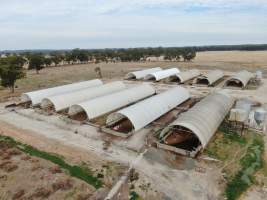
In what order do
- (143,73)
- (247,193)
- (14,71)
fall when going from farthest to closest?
(143,73), (14,71), (247,193)

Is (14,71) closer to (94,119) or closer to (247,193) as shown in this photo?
(94,119)

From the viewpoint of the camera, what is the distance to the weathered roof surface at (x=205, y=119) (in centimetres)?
2050

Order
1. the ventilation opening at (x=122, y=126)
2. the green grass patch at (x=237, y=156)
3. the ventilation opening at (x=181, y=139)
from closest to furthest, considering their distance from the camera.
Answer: the green grass patch at (x=237, y=156) → the ventilation opening at (x=181, y=139) → the ventilation opening at (x=122, y=126)

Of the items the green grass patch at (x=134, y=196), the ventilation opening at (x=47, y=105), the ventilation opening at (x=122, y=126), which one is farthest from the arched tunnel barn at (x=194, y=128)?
the ventilation opening at (x=47, y=105)

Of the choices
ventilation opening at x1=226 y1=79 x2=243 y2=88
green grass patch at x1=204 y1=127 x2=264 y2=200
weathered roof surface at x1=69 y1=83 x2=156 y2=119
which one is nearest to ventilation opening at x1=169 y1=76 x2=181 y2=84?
ventilation opening at x1=226 y1=79 x2=243 y2=88

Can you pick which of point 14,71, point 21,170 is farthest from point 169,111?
point 14,71

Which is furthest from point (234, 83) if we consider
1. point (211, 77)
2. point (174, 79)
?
point (174, 79)

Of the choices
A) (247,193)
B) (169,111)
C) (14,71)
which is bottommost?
(247,193)

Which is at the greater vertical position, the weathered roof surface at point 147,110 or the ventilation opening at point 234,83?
the ventilation opening at point 234,83

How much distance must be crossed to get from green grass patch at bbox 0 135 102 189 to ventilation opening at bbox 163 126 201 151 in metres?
7.90

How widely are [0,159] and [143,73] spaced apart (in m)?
42.8

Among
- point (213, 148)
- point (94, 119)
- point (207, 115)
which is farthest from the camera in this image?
point (94, 119)

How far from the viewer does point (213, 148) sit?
21.2m

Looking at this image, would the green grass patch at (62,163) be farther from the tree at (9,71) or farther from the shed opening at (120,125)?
Answer: the tree at (9,71)
